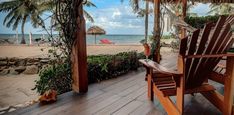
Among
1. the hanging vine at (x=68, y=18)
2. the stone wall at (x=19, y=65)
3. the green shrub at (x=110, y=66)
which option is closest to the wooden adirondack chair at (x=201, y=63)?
the hanging vine at (x=68, y=18)

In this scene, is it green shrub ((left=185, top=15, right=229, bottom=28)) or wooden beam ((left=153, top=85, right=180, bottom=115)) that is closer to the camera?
wooden beam ((left=153, top=85, right=180, bottom=115))

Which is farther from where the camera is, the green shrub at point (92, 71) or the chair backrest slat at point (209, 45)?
the green shrub at point (92, 71)

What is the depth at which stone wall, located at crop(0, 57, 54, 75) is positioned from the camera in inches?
322

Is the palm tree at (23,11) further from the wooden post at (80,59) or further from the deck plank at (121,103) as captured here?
the deck plank at (121,103)

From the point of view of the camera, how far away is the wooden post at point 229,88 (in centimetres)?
214

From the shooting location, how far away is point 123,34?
3256 cm

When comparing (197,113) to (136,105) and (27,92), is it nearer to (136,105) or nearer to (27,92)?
(136,105)

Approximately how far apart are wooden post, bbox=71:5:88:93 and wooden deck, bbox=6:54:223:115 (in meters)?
0.16

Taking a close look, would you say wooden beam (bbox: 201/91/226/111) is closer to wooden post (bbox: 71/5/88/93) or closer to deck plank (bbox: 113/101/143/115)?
deck plank (bbox: 113/101/143/115)

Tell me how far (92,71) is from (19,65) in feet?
20.3

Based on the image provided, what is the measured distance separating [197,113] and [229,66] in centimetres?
67

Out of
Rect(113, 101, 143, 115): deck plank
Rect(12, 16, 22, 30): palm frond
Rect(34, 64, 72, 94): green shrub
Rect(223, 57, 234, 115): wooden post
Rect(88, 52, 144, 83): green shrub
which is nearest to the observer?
Rect(223, 57, 234, 115): wooden post

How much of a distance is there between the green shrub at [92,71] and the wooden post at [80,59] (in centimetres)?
17

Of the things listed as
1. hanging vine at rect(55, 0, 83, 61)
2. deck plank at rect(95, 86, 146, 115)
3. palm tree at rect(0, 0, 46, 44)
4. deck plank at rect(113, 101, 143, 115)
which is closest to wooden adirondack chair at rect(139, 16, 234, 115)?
deck plank at rect(113, 101, 143, 115)
